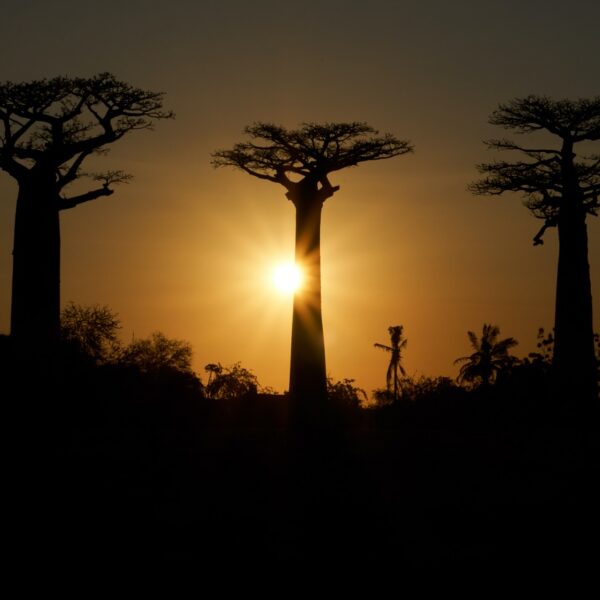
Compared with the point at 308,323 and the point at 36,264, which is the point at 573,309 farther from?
the point at 36,264

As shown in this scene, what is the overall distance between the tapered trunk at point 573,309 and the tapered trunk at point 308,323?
415cm

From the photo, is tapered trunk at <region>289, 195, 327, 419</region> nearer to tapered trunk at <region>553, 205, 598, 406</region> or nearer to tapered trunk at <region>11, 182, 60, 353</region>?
tapered trunk at <region>553, 205, 598, 406</region>

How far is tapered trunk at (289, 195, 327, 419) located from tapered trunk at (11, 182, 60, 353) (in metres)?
4.39

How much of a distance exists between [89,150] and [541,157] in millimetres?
8131

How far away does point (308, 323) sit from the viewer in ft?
77.4

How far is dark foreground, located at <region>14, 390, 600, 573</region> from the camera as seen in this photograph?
10898mm

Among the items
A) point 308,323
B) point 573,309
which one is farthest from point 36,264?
point 573,309

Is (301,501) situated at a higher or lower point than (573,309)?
lower

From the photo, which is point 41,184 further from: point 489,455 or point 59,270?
point 489,455

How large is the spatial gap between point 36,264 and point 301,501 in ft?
31.5

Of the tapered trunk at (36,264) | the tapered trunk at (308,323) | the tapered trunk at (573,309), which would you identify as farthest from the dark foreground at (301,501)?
the tapered trunk at (573,309)

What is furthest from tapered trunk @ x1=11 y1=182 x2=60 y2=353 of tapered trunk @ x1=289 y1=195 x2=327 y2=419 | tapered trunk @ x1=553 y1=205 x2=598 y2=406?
tapered trunk @ x1=553 y1=205 x2=598 y2=406

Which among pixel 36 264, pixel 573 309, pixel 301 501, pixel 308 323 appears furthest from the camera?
pixel 308 323

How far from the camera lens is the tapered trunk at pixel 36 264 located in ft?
68.5
